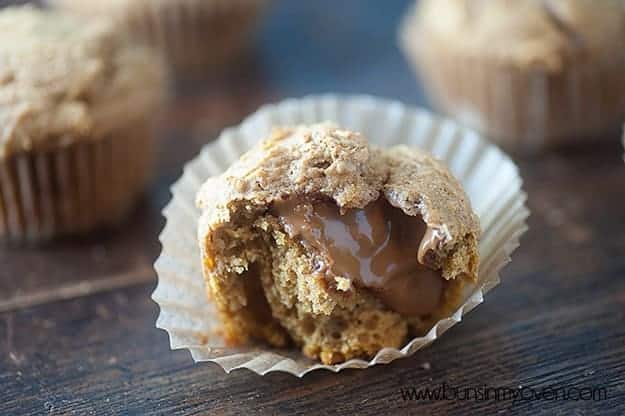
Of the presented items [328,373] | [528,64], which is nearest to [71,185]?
[328,373]

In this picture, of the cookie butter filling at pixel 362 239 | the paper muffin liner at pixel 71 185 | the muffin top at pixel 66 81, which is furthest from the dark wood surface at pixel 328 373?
the muffin top at pixel 66 81

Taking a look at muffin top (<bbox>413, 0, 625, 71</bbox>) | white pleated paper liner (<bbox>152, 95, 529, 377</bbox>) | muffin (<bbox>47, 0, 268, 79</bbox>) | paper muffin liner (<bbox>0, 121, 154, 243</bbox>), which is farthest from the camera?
muffin (<bbox>47, 0, 268, 79</bbox>)

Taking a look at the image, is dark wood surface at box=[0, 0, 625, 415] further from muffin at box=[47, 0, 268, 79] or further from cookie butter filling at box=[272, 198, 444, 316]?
muffin at box=[47, 0, 268, 79]

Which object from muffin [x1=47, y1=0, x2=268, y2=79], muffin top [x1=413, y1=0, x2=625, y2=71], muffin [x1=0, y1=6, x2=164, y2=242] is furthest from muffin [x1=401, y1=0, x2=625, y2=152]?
muffin [x1=0, y1=6, x2=164, y2=242]

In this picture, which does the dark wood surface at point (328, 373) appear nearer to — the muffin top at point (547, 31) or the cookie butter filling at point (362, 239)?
the cookie butter filling at point (362, 239)

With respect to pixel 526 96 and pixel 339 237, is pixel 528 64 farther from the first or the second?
pixel 339 237
